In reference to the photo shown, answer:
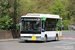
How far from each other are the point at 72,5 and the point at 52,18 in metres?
43.2

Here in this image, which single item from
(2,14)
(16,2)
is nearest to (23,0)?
(16,2)

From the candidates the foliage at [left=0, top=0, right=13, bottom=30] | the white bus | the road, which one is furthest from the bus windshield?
the foliage at [left=0, top=0, right=13, bottom=30]

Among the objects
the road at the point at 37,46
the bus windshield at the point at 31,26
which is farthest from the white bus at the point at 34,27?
the road at the point at 37,46

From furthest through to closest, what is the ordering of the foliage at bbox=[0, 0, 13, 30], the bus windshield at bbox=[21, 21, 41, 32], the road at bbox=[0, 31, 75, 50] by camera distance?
the foliage at bbox=[0, 0, 13, 30] → the bus windshield at bbox=[21, 21, 41, 32] → the road at bbox=[0, 31, 75, 50]

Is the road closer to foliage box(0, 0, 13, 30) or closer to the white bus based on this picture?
the white bus

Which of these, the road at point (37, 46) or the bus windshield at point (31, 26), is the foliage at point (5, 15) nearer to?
the bus windshield at point (31, 26)

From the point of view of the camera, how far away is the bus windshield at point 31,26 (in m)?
20.3

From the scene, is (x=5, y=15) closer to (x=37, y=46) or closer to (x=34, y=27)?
(x=34, y=27)

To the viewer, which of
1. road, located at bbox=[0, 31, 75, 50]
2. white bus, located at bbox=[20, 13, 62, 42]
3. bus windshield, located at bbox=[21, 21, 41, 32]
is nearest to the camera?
road, located at bbox=[0, 31, 75, 50]

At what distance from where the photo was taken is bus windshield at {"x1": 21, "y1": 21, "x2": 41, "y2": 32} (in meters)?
20.3

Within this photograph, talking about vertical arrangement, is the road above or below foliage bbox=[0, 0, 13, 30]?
below

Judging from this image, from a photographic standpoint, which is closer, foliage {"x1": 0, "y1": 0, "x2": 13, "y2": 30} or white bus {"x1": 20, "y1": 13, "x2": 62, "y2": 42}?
white bus {"x1": 20, "y1": 13, "x2": 62, "y2": 42}

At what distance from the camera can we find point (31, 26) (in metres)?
20.3

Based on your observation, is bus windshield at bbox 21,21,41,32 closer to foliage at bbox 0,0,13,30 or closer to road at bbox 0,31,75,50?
road at bbox 0,31,75,50
